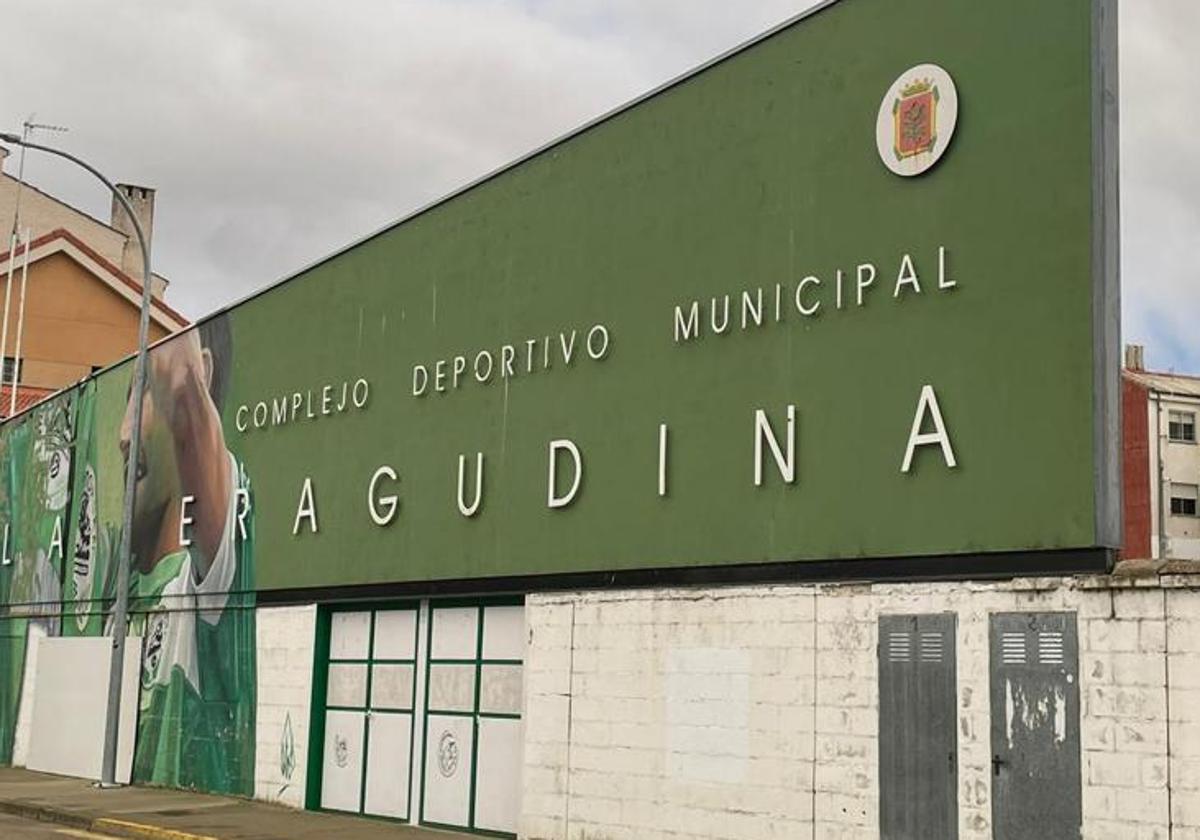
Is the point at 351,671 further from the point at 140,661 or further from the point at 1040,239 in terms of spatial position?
the point at 1040,239

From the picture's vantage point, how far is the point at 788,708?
13.4m

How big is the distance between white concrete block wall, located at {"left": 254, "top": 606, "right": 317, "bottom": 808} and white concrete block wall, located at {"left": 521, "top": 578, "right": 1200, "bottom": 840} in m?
5.46

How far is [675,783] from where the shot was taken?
14.6 m

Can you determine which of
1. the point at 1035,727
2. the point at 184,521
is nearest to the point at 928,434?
Answer: the point at 1035,727

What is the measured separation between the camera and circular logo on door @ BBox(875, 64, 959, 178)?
42.2 ft

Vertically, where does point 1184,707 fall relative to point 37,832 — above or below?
above

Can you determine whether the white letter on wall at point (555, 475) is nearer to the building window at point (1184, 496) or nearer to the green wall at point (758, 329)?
the green wall at point (758, 329)

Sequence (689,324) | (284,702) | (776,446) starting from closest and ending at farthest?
1. (776,446)
2. (689,324)
3. (284,702)

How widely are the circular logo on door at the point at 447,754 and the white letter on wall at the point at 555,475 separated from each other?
3409mm

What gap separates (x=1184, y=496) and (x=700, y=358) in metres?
60.6

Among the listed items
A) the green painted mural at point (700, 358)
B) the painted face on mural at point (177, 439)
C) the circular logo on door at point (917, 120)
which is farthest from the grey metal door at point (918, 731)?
the painted face on mural at point (177, 439)

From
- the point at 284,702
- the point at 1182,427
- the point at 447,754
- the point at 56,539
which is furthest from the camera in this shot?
the point at 1182,427

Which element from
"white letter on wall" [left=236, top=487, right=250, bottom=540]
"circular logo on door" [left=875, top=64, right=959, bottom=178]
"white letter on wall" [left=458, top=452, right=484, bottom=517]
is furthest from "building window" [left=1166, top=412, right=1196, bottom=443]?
"circular logo on door" [left=875, top=64, right=959, bottom=178]

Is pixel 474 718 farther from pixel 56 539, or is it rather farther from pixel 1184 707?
pixel 56 539
